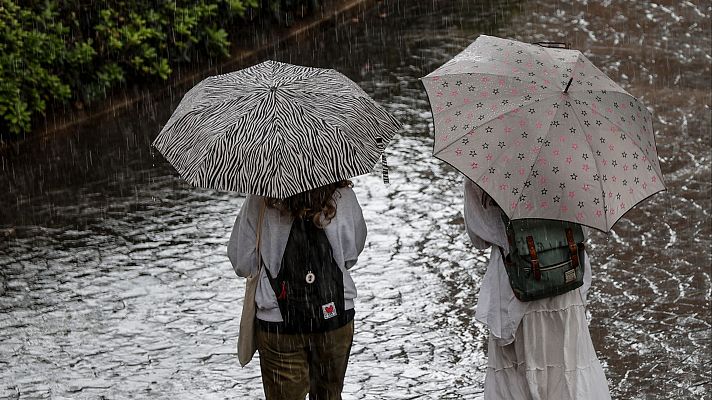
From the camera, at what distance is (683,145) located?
31.4 feet

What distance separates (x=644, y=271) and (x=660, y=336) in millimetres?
889

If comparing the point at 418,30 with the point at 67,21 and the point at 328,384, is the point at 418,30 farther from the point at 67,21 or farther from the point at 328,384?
the point at 328,384

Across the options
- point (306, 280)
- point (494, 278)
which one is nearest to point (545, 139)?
point (494, 278)

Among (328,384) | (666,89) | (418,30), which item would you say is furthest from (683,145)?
(328,384)

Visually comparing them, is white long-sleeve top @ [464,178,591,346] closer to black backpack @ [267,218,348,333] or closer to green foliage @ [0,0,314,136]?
black backpack @ [267,218,348,333]

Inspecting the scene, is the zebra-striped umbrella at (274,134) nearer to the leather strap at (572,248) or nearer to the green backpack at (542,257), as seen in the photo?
the green backpack at (542,257)

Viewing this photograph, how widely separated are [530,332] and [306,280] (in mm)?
1024

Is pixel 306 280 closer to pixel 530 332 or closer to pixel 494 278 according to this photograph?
pixel 494 278

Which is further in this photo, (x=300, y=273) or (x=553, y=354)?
(x=553, y=354)

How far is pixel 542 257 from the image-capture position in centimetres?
464

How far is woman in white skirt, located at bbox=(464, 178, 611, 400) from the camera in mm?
4793

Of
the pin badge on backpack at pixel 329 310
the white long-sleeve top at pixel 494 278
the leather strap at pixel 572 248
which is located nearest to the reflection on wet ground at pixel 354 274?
the white long-sleeve top at pixel 494 278

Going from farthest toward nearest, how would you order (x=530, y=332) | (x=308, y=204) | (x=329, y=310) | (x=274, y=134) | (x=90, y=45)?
(x=90, y=45) → (x=530, y=332) → (x=329, y=310) → (x=308, y=204) → (x=274, y=134)

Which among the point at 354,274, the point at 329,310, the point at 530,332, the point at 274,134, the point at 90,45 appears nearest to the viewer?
the point at 274,134
